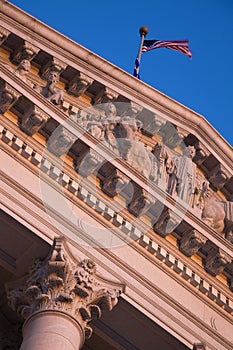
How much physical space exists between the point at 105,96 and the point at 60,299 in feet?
22.9

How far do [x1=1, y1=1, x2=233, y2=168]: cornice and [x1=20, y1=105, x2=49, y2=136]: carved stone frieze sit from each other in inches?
114

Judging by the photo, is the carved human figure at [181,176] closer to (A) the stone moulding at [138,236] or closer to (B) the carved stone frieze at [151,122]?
(B) the carved stone frieze at [151,122]

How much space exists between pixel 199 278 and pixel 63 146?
15.2 ft

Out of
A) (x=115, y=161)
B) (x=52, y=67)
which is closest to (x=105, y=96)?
(x=52, y=67)

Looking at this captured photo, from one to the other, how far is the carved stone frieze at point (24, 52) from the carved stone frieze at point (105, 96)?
6.79 ft

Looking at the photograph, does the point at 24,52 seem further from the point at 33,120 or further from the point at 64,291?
the point at 64,291

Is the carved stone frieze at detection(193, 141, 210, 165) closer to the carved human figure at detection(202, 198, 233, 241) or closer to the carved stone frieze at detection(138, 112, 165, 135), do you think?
the carved human figure at detection(202, 198, 233, 241)

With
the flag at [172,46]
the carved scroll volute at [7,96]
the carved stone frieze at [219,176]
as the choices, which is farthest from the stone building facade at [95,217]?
the flag at [172,46]

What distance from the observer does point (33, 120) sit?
78.9ft

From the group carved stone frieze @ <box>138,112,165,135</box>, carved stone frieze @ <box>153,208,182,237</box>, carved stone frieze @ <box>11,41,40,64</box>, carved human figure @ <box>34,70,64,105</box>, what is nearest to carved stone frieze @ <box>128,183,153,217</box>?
carved stone frieze @ <box>153,208,182,237</box>

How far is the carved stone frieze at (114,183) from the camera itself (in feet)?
80.7

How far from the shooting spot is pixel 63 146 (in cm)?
2427

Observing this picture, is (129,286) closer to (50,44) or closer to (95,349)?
(95,349)

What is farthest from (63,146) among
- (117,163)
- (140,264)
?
(140,264)
